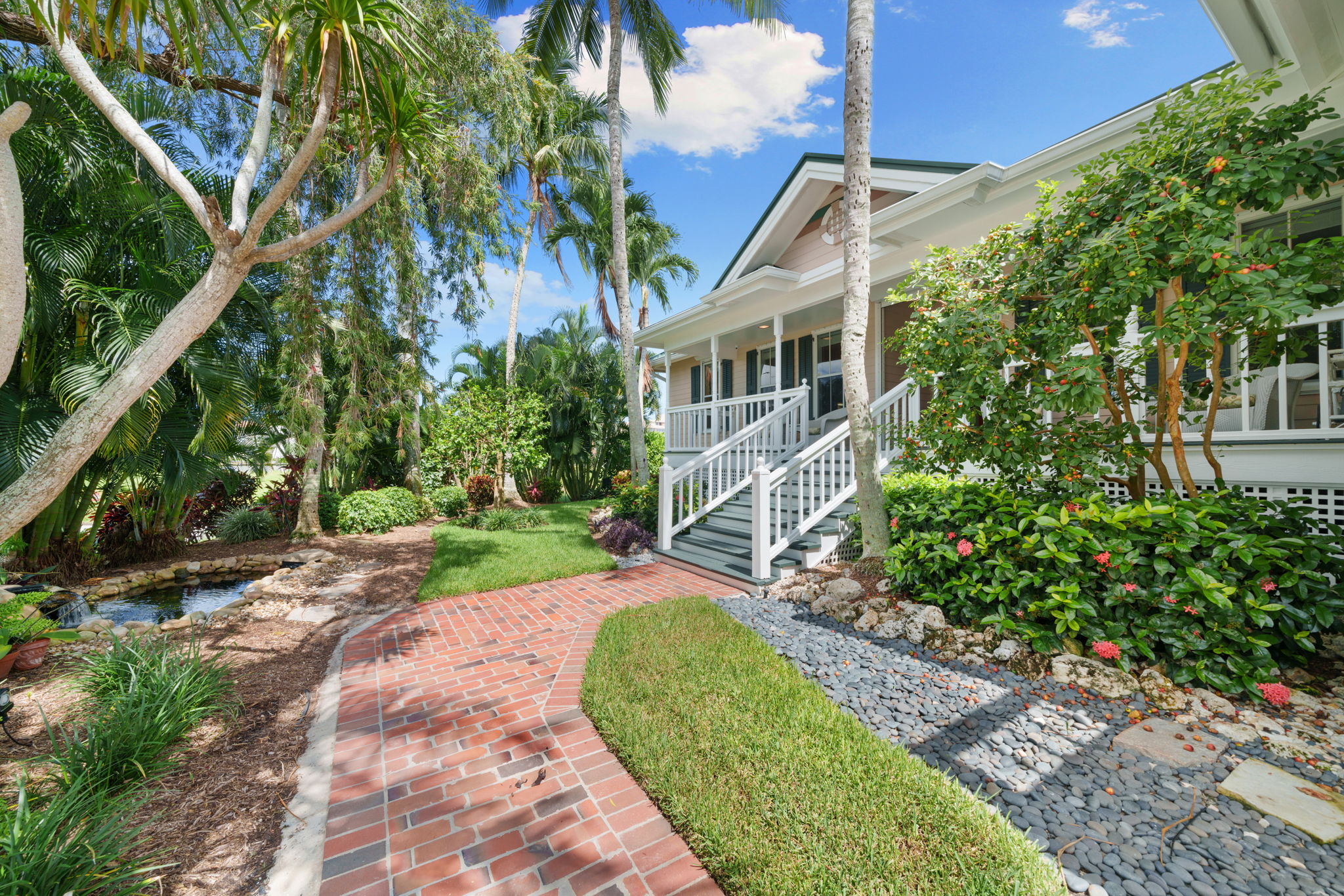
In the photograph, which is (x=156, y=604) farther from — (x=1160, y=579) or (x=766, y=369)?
(x=766, y=369)

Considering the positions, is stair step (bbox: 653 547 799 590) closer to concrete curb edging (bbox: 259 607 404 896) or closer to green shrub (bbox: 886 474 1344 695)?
green shrub (bbox: 886 474 1344 695)

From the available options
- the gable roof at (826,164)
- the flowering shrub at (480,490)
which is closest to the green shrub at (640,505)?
the flowering shrub at (480,490)

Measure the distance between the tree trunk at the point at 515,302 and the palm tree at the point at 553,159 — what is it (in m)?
0.02

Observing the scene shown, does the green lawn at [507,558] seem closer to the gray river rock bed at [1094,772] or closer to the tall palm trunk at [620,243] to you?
the tall palm trunk at [620,243]

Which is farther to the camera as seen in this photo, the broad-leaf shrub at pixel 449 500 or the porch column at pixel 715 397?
the broad-leaf shrub at pixel 449 500

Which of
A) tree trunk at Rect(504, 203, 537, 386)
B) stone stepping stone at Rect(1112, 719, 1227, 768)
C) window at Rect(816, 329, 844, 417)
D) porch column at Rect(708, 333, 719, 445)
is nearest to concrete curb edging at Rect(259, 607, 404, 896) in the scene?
stone stepping stone at Rect(1112, 719, 1227, 768)

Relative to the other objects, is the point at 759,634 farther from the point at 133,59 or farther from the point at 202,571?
the point at 133,59

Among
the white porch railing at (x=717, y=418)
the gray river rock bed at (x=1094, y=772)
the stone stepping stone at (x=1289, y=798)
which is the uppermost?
the white porch railing at (x=717, y=418)

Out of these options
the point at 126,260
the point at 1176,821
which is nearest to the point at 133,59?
the point at 126,260

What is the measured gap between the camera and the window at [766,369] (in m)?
11.6

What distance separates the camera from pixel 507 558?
7.52 m

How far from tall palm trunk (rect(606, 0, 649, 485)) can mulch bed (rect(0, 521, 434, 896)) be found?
622 centimetres

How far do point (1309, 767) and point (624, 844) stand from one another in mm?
3182

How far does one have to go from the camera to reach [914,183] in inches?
330
